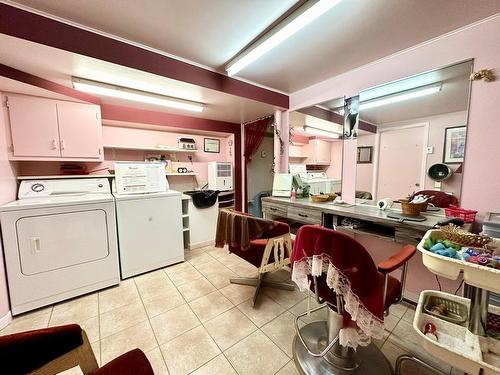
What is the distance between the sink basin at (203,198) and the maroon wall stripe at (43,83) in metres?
1.86

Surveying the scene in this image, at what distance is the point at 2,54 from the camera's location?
1.64m

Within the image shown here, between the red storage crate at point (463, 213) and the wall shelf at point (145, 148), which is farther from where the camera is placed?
the wall shelf at point (145, 148)

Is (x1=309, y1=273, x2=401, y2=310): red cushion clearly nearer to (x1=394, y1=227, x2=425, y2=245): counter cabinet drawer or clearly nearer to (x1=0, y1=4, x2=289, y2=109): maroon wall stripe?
(x1=394, y1=227, x2=425, y2=245): counter cabinet drawer

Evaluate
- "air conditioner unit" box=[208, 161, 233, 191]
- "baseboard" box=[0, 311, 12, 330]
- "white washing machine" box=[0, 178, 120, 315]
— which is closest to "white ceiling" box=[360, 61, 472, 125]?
"air conditioner unit" box=[208, 161, 233, 191]

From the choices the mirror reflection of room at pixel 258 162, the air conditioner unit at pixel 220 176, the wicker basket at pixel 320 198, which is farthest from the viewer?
the mirror reflection of room at pixel 258 162

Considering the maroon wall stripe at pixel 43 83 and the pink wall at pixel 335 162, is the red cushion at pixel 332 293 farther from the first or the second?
the maroon wall stripe at pixel 43 83

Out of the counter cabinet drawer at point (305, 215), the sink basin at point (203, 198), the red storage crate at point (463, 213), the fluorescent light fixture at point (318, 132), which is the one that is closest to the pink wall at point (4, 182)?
the sink basin at point (203, 198)

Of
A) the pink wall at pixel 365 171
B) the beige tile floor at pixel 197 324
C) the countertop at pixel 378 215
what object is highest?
the pink wall at pixel 365 171

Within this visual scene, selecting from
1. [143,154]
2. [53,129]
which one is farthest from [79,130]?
[143,154]

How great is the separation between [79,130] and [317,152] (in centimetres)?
322

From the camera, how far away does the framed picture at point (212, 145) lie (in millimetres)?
4134

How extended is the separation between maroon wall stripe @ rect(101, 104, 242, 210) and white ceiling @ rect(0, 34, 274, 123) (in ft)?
0.42

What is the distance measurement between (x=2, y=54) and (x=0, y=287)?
195 centimetres

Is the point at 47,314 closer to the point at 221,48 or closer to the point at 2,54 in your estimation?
the point at 2,54
